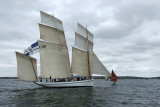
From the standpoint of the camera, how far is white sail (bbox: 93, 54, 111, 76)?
5269cm

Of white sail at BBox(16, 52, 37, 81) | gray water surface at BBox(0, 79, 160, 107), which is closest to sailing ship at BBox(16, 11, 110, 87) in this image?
white sail at BBox(16, 52, 37, 81)

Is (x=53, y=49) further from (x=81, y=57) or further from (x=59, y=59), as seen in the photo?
(x=81, y=57)

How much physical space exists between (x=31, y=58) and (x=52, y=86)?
10899 mm

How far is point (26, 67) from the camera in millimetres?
48906

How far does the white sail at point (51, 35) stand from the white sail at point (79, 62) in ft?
16.8

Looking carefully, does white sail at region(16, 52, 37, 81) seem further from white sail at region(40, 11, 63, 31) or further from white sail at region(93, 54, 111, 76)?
white sail at region(93, 54, 111, 76)

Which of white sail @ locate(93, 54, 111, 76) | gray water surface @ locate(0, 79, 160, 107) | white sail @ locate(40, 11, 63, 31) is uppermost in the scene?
white sail @ locate(40, 11, 63, 31)

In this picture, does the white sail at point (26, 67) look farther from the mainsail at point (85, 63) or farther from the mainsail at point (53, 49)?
the mainsail at point (85, 63)

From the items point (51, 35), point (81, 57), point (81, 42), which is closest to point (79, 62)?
point (81, 57)

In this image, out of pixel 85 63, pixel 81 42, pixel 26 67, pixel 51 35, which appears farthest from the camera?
pixel 81 42

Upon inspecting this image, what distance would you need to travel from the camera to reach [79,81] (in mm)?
51625

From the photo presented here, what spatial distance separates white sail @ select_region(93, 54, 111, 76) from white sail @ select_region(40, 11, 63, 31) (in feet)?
51.3

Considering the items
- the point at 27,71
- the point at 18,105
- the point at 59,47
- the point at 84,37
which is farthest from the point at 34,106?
the point at 84,37

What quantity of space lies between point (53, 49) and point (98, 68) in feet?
51.1
